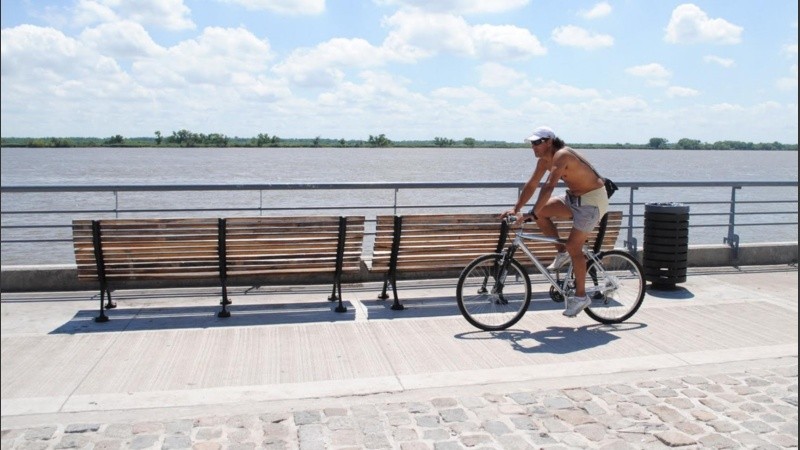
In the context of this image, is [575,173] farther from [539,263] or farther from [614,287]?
[614,287]

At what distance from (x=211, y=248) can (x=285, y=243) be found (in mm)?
710

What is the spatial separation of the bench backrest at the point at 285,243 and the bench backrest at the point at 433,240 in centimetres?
30

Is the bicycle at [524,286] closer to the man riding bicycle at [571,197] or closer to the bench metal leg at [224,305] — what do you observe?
the man riding bicycle at [571,197]

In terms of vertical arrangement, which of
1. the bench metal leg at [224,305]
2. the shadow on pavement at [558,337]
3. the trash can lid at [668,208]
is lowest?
the shadow on pavement at [558,337]

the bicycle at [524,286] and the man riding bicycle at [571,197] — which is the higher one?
the man riding bicycle at [571,197]

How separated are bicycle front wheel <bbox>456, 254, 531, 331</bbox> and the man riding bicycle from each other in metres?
0.44

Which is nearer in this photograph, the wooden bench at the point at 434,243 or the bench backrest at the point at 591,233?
the wooden bench at the point at 434,243

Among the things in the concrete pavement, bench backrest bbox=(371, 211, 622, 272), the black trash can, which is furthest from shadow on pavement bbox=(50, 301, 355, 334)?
the black trash can

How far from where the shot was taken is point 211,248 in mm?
7754

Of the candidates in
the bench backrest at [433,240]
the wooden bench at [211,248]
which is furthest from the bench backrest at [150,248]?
the bench backrest at [433,240]

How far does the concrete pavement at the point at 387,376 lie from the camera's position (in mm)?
4793

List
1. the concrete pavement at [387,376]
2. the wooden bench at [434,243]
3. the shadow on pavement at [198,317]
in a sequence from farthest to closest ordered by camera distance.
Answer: the wooden bench at [434,243], the shadow on pavement at [198,317], the concrete pavement at [387,376]

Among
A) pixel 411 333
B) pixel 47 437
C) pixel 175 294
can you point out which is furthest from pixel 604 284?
pixel 47 437

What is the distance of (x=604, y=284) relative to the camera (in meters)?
7.58
